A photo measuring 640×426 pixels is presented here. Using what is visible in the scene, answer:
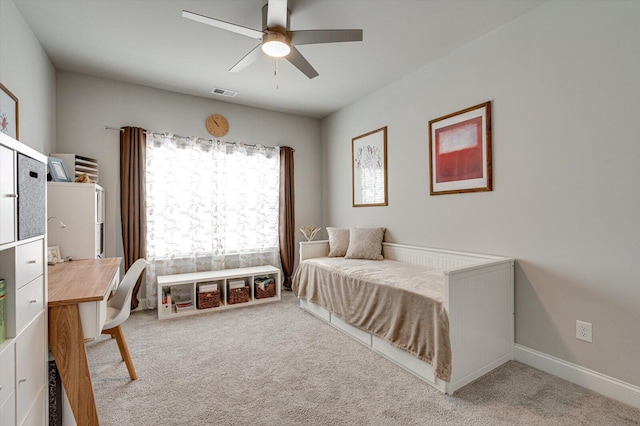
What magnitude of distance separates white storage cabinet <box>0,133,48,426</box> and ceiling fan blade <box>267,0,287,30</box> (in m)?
1.53

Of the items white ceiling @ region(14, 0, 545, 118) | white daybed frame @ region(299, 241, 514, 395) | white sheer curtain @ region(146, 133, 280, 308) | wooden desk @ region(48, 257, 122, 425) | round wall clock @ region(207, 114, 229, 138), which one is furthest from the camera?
round wall clock @ region(207, 114, 229, 138)

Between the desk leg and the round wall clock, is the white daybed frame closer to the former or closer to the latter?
the desk leg

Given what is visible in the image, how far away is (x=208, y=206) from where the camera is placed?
13.1 feet

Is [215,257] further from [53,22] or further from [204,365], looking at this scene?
[53,22]

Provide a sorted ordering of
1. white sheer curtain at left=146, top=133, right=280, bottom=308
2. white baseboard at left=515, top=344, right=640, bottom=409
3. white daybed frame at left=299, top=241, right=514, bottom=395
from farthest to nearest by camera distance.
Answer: white sheer curtain at left=146, top=133, right=280, bottom=308 < white daybed frame at left=299, top=241, right=514, bottom=395 < white baseboard at left=515, top=344, right=640, bottom=409

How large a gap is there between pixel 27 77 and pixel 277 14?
2155mm

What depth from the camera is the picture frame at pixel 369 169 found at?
12.3ft

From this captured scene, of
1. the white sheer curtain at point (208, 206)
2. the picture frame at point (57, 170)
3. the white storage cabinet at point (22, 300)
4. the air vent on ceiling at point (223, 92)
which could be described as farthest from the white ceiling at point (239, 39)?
the white storage cabinet at point (22, 300)

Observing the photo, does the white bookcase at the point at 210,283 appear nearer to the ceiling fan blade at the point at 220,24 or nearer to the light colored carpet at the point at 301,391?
the light colored carpet at the point at 301,391

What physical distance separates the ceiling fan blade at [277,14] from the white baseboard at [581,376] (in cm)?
300

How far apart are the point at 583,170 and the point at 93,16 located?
12.4 ft

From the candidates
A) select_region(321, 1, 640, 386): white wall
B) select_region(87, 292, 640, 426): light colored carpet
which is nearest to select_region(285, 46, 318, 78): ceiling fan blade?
select_region(321, 1, 640, 386): white wall

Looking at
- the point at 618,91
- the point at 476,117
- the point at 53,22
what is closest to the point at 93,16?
the point at 53,22

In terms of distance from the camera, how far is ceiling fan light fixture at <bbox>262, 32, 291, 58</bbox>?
2.14 m
